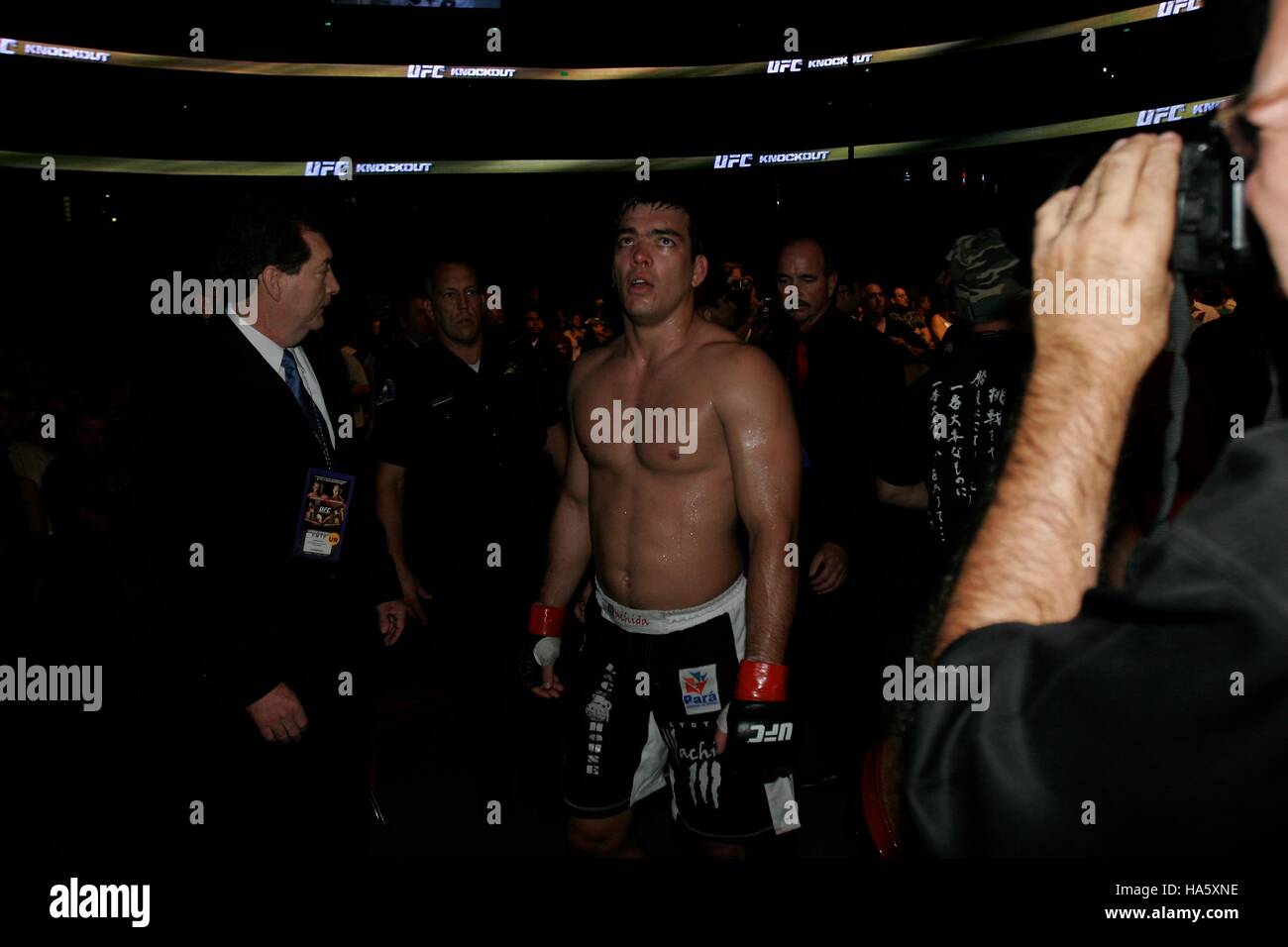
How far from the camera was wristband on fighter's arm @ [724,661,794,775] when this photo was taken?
271 centimetres

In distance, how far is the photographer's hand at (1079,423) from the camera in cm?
79

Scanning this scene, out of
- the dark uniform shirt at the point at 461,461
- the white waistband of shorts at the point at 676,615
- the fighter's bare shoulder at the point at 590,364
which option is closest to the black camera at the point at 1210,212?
the white waistband of shorts at the point at 676,615

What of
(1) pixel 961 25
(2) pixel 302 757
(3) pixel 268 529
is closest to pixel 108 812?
(2) pixel 302 757

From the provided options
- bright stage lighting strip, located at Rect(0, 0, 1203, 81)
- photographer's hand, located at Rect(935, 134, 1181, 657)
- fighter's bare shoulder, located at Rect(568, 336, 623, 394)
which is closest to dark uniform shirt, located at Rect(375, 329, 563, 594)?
fighter's bare shoulder, located at Rect(568, 336, 623, 394)

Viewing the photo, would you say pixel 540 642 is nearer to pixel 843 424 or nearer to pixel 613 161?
pixel 843 424

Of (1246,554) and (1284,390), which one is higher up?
(1284,390)

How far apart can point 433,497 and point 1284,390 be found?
12.4ft

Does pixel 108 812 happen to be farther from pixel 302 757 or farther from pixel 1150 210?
pixel 1150 210

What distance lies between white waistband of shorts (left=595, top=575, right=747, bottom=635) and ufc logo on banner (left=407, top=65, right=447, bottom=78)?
15.4 metres

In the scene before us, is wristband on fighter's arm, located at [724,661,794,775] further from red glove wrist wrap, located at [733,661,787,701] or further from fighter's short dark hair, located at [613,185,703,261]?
fighter's short dark hair, located at [613,185,703,261]

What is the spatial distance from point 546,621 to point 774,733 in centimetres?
91

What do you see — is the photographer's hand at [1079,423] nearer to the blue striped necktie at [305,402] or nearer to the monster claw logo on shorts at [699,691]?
the monster claw logo on shorts at [699,691]

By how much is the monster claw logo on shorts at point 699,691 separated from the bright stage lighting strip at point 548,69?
1343 cm

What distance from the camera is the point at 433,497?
4.26 metres
